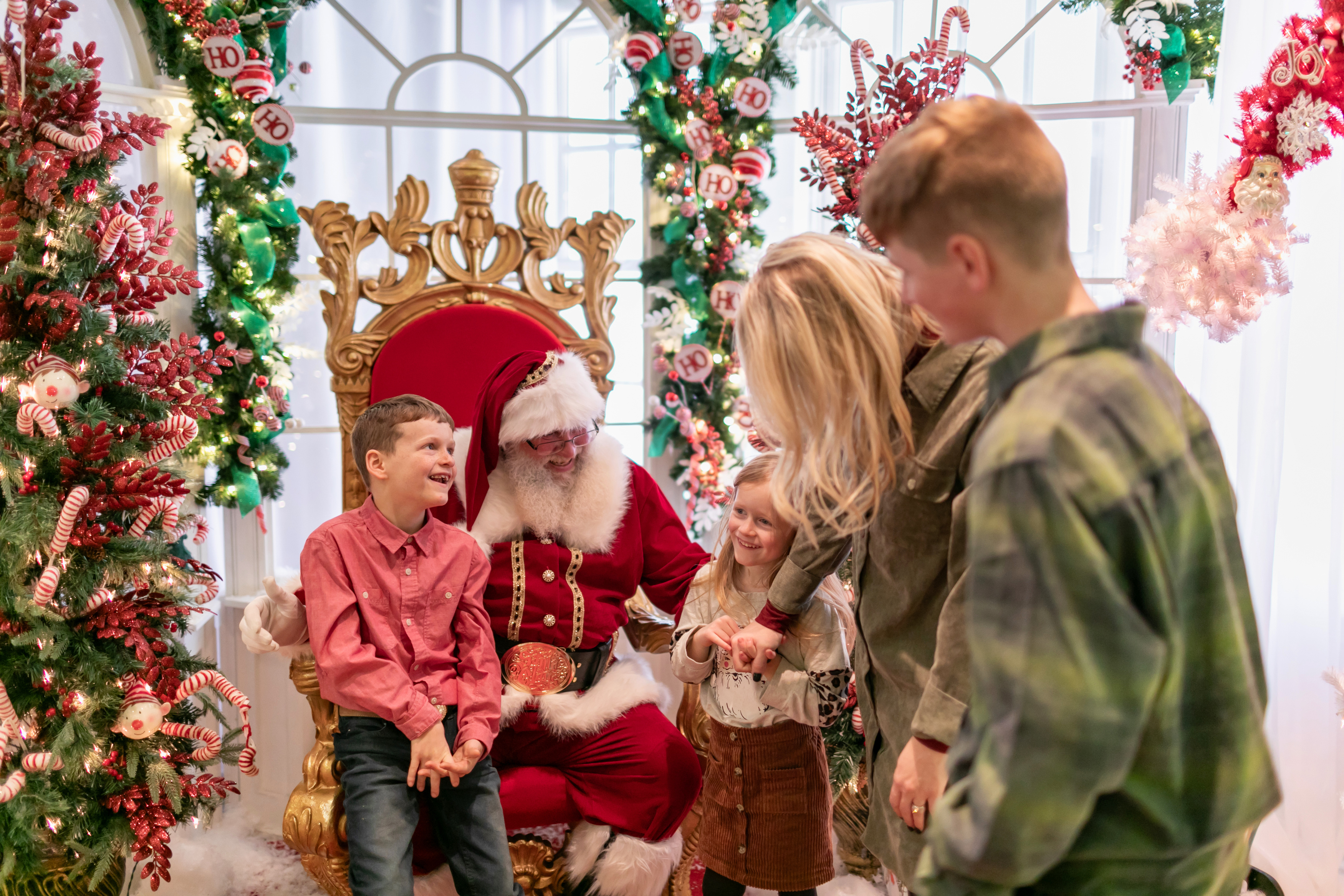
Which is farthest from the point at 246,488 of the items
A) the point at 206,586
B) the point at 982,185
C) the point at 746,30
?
the point at 982,185

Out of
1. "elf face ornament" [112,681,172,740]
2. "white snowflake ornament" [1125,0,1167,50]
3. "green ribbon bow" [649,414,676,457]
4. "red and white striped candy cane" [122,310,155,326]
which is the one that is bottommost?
"elf face ornament" [112,681,172,740]

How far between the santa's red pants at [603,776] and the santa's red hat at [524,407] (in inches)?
27.4

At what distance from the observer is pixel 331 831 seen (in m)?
2.62

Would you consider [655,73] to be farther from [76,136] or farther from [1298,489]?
[1298,489]

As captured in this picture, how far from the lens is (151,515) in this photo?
9.03ft

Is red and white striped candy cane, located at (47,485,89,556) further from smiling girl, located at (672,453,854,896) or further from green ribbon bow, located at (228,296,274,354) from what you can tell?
smiling girl, located at (672,453,854,896)

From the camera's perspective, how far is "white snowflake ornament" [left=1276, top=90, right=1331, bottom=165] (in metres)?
2.43

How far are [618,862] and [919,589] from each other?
4.85ft

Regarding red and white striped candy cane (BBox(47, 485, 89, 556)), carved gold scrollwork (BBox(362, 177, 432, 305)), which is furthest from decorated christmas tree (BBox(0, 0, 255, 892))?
carved gold scrollwork (BBox(362, 177, 432, 305))

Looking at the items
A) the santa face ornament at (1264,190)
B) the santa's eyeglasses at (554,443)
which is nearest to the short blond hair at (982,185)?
the santa face ornament at (1264,190)

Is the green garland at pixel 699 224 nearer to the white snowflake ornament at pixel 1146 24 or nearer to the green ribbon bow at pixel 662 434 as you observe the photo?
the green ribbon bow at pixel 662 434

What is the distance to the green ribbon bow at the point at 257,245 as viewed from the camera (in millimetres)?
3609

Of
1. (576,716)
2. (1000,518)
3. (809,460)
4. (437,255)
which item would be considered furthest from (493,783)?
(1000,518)

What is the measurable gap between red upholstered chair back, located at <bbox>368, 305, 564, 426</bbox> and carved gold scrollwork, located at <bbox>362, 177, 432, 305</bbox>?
0.39 ft
